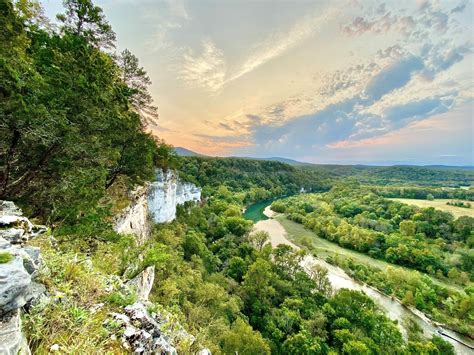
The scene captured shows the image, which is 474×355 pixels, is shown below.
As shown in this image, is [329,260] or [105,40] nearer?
[105,40]

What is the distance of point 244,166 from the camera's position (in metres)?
101

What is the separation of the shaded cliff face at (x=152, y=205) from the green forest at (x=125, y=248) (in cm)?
94

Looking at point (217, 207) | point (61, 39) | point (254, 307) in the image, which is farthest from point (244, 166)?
point (61, 39)

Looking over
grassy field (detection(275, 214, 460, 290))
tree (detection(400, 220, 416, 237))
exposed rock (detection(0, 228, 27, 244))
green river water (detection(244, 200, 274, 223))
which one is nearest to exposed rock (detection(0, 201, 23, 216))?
exposed rock (detection(0, 228, 27, 244))

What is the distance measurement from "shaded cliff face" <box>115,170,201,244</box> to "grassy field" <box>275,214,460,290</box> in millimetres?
21290

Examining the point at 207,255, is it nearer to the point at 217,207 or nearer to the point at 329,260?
the point at 329,260

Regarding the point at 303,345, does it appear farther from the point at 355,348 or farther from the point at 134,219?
the point at 134,219

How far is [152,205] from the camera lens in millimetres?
21797

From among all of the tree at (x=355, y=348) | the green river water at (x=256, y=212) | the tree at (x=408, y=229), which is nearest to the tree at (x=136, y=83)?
the tree at (x=355, y=348)

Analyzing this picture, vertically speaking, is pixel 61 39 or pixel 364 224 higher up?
pixel 61 39

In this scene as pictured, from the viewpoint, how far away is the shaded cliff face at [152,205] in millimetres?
12898

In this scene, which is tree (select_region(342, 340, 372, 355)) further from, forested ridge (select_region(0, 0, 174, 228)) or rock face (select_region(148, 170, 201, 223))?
rock face (select_region(148, 170, 201, 223))

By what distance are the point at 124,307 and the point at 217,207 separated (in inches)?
1625

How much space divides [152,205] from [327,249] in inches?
1102
